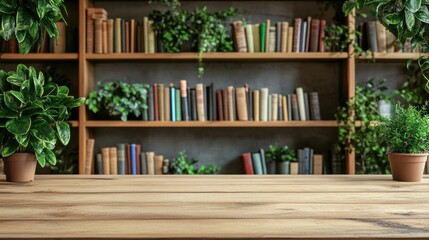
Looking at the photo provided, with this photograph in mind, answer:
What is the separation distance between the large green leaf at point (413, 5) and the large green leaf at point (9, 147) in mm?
1558

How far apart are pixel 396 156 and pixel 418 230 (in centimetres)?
88

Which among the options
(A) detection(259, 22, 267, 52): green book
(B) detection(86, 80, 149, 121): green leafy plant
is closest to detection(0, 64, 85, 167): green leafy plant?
(B) detection(86, 80, 149, 121): green leafy plant

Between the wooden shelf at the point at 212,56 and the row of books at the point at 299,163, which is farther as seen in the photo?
the row of books at the point at 299,163

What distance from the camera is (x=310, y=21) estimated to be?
13.9 feet

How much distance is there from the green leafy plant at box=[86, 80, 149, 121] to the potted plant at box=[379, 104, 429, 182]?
242 centimetres

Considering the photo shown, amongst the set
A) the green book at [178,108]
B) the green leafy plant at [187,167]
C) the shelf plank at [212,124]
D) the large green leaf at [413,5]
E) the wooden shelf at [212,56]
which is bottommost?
the green leafy plant at [187,167]

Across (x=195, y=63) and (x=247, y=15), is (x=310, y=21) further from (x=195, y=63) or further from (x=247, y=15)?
(x=195, y=63)

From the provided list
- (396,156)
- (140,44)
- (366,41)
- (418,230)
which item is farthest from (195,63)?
(418,230)

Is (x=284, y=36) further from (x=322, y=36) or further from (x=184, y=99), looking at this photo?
(x=184, y=99)

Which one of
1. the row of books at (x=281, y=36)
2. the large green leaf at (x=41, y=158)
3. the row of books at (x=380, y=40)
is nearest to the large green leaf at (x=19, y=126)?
the large green leaf at (x=41, y=158)

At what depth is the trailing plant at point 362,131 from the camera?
13.3 ft

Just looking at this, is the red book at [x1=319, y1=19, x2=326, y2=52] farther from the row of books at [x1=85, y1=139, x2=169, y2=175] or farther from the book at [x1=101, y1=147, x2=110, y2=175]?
the book at [x1=101, y1=147, x2=110, y2=175]

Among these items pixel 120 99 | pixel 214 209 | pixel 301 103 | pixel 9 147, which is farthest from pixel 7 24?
pixel 301 103

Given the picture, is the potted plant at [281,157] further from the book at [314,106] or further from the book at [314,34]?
the book at [314,34]
